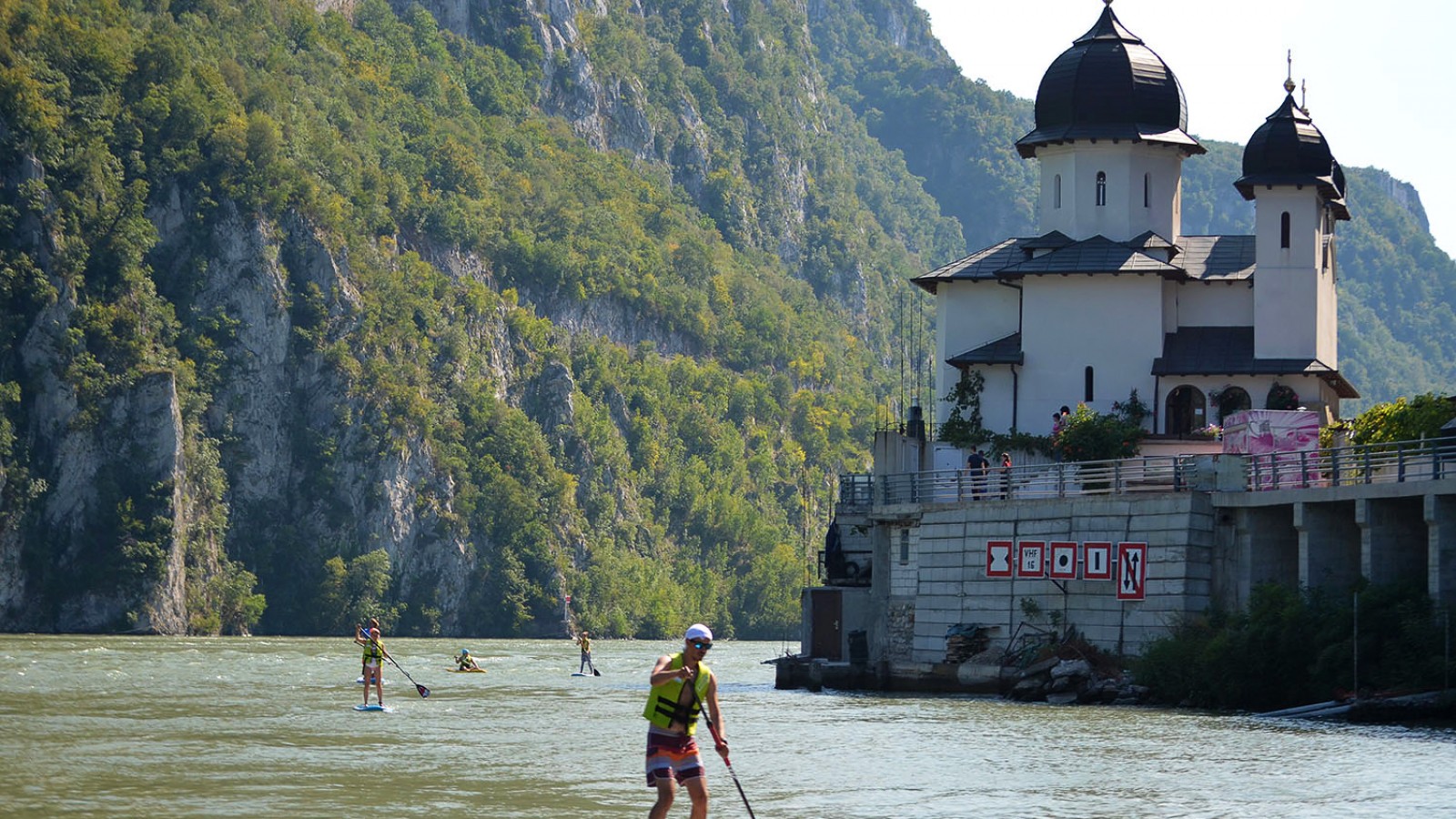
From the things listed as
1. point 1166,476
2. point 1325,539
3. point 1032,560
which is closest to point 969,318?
point 1032,560

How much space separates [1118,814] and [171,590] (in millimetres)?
117914

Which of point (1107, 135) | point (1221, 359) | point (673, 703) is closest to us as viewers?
point (673, 703)

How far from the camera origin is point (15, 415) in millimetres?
145625

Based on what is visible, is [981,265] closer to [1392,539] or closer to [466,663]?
[466,663]

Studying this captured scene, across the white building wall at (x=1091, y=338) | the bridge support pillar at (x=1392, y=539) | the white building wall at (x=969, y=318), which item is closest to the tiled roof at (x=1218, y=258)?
the white building wall at (x=1091, y=338)

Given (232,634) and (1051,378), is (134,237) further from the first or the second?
(1051,378)

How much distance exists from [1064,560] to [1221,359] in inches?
611

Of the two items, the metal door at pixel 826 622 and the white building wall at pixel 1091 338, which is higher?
the white building wall at pixel 1091 338

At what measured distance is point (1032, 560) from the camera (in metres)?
57.1

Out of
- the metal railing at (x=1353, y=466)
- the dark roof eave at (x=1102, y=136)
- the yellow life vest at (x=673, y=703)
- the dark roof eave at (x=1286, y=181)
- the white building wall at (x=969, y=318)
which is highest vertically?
Answer: the dark roof eave at (x=1102, y=136)

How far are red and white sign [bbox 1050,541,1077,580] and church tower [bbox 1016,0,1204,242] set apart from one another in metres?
19.5

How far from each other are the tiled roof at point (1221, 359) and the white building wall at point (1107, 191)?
14.4 feet

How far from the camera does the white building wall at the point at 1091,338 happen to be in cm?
7025

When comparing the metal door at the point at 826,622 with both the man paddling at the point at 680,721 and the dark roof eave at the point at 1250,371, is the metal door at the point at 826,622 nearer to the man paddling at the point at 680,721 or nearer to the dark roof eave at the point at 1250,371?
the dark roof eave at the point at 1250,371
